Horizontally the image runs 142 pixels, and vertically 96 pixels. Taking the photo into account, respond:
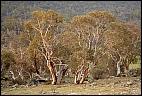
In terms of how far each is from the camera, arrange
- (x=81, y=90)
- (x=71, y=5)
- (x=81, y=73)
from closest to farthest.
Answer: (x=81, y=90)
(x=81, y=73)
(x=71, y=5)

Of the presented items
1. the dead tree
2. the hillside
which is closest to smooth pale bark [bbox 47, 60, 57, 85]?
the dead tree

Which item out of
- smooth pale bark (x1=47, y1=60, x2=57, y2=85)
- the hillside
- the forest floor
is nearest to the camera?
the forest floor

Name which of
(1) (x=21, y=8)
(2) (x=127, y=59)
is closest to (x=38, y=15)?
(2) (x=127, y=59)

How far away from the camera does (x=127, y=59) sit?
4928 centimetres

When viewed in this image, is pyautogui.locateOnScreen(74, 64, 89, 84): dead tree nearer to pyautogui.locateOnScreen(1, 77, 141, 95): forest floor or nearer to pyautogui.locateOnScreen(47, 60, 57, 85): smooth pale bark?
pyautogui.locateOnScreen(47, 60, 57, 85): smooth pale bark

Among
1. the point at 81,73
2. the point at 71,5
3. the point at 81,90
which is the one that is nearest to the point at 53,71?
the point at 81,73

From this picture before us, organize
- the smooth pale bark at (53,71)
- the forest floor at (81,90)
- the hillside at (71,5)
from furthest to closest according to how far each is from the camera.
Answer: the hillside at (71,5) < the smooth pale bark at (53,71) < the forest floor at (81,90)

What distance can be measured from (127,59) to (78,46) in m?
16.2

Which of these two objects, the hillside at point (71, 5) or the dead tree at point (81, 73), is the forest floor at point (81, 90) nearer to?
the dead tree at point (81, 73)

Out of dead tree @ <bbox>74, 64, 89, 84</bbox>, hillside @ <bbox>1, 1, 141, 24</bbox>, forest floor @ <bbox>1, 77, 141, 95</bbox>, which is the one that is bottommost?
hillside @ <bbox>1, 1, 141, 24</bbox>

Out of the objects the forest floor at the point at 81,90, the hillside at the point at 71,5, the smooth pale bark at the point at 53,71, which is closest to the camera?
the forest floor at the point at 81,90

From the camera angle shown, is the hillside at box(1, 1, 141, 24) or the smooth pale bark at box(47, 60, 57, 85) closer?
the smooth pale bark at box(47, 60, 57, 85)

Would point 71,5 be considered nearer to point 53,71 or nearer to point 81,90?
point 53,71

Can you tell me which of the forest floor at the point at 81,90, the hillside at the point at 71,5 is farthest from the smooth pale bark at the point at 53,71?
the hillside at the point at 71,5
